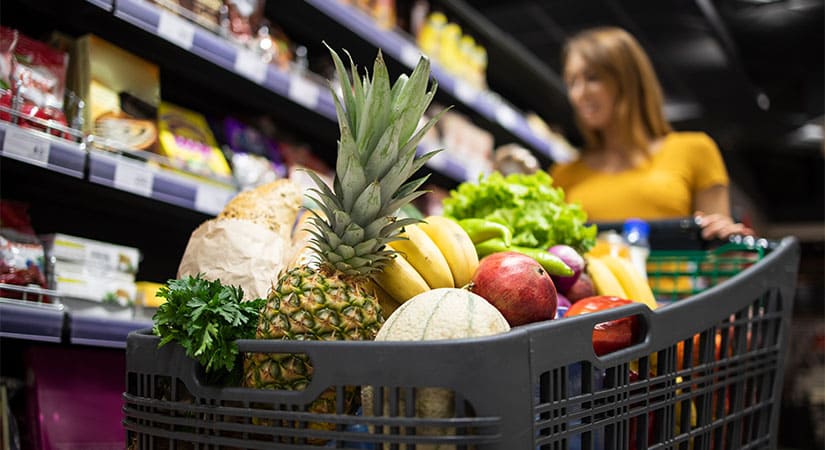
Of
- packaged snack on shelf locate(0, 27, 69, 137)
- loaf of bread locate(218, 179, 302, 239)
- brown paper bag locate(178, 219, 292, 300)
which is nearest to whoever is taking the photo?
brown paper bag locate(178, 219, 292, 300)

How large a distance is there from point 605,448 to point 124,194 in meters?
1.62

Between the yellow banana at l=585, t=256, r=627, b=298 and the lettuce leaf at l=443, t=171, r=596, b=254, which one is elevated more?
the lettuce leaf at l=443, t=171, r=596, b=254

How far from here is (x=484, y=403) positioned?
0.83 meters

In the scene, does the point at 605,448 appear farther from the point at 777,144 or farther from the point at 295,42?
the point at 777,144

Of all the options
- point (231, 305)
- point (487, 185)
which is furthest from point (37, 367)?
point (487, 185)

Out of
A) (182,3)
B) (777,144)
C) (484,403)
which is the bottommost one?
(484,403)

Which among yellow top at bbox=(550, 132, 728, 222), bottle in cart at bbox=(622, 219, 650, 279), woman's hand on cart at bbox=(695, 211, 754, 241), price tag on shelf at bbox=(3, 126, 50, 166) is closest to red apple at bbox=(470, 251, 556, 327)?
bottle in cart at bbox=(622, 219, 650, 279)

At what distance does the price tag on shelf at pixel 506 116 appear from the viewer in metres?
3.93

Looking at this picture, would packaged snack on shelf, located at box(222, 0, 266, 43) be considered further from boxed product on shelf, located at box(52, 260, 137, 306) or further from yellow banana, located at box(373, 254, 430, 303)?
yellow banana, located at box(373, 254, 430, 303)

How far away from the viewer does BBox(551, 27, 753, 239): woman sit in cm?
263

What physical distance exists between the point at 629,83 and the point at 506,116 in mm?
1272

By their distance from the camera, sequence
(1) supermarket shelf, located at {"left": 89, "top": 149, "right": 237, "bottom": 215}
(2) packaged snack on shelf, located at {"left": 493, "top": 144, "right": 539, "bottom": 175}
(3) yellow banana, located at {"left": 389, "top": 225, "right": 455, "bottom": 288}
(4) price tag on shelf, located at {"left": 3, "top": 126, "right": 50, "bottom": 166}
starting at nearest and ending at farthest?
(3) yellow banana, located at {"left": 389, "top": 225, "right": 455, "bottom": 288} → (4) price tag on shelf, located at {"left": 3, "top": 126, "right": 50, "bottom": 166} → (1) supermarket shelf, located at {"left": 89, "top": 149, "right": 237, "bottom": 215} → (2) packaged snack on shelf, located at {"left": 493, "top": 144, "right": 539, "bottom": 175}

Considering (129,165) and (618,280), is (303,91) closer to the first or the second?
(129,165)

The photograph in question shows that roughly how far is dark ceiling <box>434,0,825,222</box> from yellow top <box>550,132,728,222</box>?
1.59 metres
